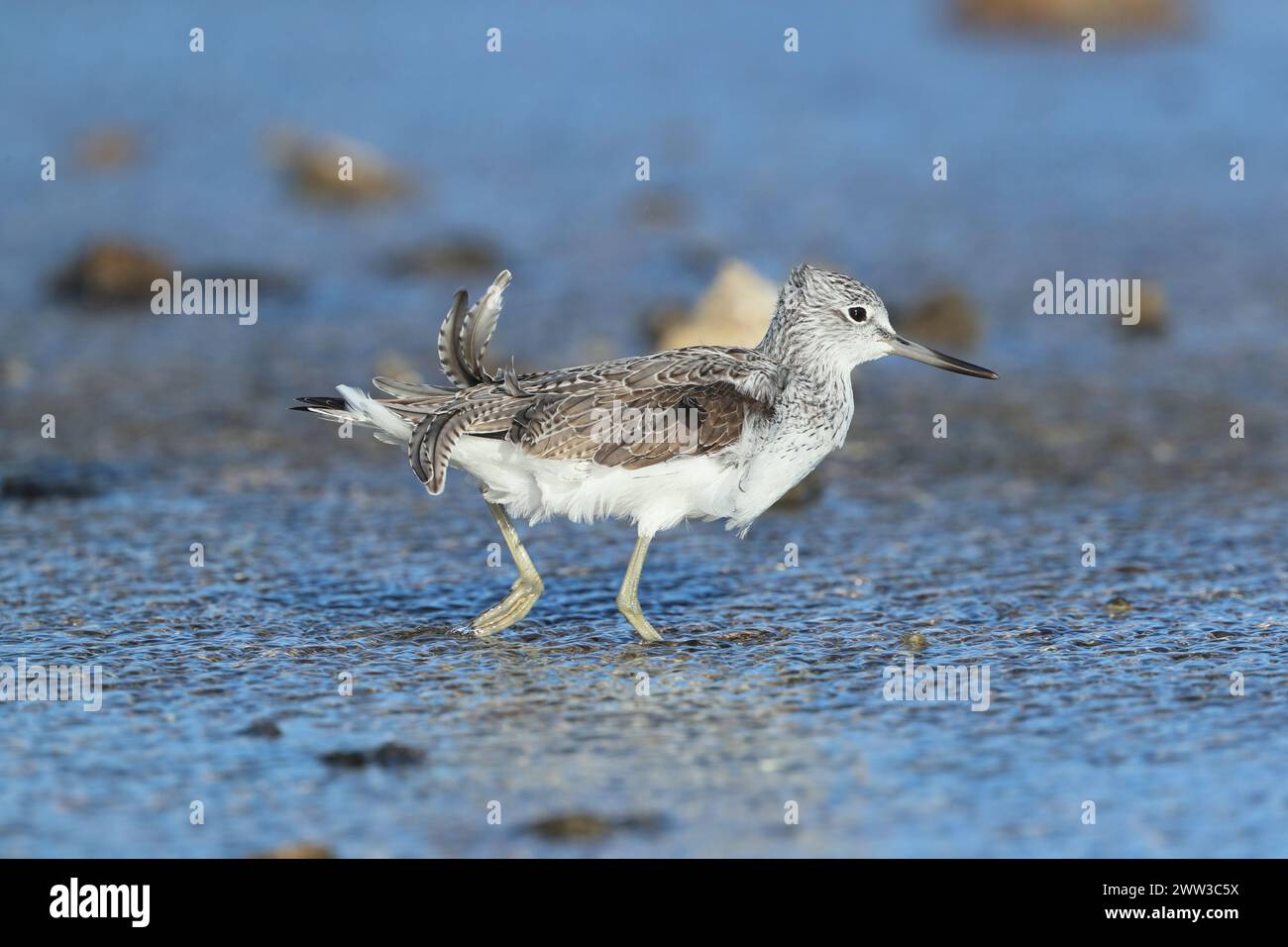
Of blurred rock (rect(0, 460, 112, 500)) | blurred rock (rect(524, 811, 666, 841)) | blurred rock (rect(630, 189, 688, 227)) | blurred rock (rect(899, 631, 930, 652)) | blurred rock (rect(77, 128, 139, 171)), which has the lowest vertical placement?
blurred rock (rect(524, 811, 666, 841))

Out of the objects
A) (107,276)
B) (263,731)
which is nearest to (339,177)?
(107,276)

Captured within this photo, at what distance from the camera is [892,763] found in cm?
677

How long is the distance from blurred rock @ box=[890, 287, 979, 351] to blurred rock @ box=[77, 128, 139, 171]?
8.56 meters

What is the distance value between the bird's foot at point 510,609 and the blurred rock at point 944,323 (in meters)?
5.53

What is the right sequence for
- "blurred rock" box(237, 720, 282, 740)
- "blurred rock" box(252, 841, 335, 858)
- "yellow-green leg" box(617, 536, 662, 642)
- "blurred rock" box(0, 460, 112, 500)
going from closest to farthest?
"blurred rock" box(252, 841, 335, 858)
"blurred rock" box(237, 720, 282, 740)
"yellow-green leg" box(617, 536, 662, 642)
"blurred rock" box(0, 460, 112, 500)

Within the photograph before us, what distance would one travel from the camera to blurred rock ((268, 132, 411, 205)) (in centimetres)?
1731

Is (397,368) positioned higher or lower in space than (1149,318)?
lower

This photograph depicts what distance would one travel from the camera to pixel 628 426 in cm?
798

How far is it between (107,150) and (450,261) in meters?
4.78

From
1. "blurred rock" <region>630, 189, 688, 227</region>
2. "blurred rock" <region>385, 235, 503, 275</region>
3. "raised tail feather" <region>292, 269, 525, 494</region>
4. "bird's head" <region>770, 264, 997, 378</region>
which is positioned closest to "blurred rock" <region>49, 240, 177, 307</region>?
"blurred rock" <region>385, 235, 503, 275</region>

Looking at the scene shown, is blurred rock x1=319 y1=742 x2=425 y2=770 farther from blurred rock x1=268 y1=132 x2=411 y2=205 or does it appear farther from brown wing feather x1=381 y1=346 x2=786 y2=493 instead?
blurred rock x1=268 y1=132 x2=411 y2=205

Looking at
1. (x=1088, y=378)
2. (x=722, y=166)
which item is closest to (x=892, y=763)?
(x=1088, y=378)

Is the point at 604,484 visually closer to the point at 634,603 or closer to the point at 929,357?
the point at 634,603
